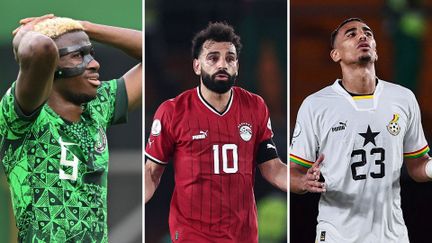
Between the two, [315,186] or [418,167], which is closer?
[315,186]

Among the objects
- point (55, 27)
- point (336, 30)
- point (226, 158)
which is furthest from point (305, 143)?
point (55, 27)

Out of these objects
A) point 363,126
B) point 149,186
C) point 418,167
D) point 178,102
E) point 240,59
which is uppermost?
point 240,59

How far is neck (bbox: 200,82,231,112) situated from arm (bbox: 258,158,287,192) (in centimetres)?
35

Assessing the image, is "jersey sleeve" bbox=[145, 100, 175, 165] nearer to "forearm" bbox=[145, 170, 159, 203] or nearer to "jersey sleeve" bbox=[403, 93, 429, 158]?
"forearm" bbox=[145, 170, 159, 203]

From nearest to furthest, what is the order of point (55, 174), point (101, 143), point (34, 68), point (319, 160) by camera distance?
point (34, 68), point (55, 174), point (101, 143), point (319, 160)

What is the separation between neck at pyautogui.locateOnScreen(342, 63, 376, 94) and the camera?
3.95 m

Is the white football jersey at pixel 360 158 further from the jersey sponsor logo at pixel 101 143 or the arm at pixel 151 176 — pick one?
the jersey sponsor logo at pixel 101 143

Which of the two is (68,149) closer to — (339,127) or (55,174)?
(55,174)

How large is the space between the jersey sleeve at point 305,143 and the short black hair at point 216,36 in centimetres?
49

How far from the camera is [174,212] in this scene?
3912mm

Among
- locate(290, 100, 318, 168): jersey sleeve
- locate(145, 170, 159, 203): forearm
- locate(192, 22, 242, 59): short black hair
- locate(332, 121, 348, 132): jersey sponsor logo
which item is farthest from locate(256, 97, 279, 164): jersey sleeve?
locate(145, 170, 159, 203): forearm

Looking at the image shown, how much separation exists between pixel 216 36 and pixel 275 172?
0.75 meters

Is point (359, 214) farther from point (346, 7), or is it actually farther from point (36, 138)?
point (36, 138)

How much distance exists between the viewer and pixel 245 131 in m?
3.90
